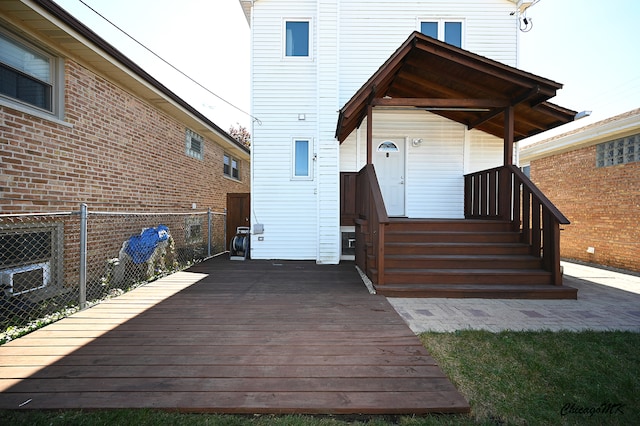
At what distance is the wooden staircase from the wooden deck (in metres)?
0.99

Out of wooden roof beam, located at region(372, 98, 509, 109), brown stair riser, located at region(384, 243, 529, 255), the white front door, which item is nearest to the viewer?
brown stair riser, located at region(384, 243, 529, 255)

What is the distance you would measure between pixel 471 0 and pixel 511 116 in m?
4.08

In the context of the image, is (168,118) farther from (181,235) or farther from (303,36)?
(303,36)

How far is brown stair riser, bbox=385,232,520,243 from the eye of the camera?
5785mm

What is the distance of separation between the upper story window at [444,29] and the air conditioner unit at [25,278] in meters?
9.39

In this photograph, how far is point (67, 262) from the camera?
15.9 feet

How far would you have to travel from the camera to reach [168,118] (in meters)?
7.92

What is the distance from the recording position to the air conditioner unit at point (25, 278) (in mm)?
3964

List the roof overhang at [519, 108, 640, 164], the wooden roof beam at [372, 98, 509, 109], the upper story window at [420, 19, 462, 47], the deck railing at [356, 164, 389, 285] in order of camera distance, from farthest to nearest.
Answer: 1. the upper story window at [420, 19, 462, 47]
2. the roof overhang at [519, 108, 640, 164]
3. the wooden roof beam at [372, 98, 509, 109]
4. the deck railing at [356, 164, 389, 285]

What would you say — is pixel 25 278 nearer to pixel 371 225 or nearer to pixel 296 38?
pixel 371 225

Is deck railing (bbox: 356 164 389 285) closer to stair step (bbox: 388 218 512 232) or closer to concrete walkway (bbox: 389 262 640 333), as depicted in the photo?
stair step (bbox: 388 218 512 232)

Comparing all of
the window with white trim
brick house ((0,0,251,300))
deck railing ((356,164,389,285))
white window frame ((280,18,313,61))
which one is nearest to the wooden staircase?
deck railing ((356,164,389,285))

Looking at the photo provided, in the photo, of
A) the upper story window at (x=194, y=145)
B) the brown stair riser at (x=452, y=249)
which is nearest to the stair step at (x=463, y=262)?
the brown stair riser at (x=452, y=249)

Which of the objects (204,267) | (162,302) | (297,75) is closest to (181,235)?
(204,267)
